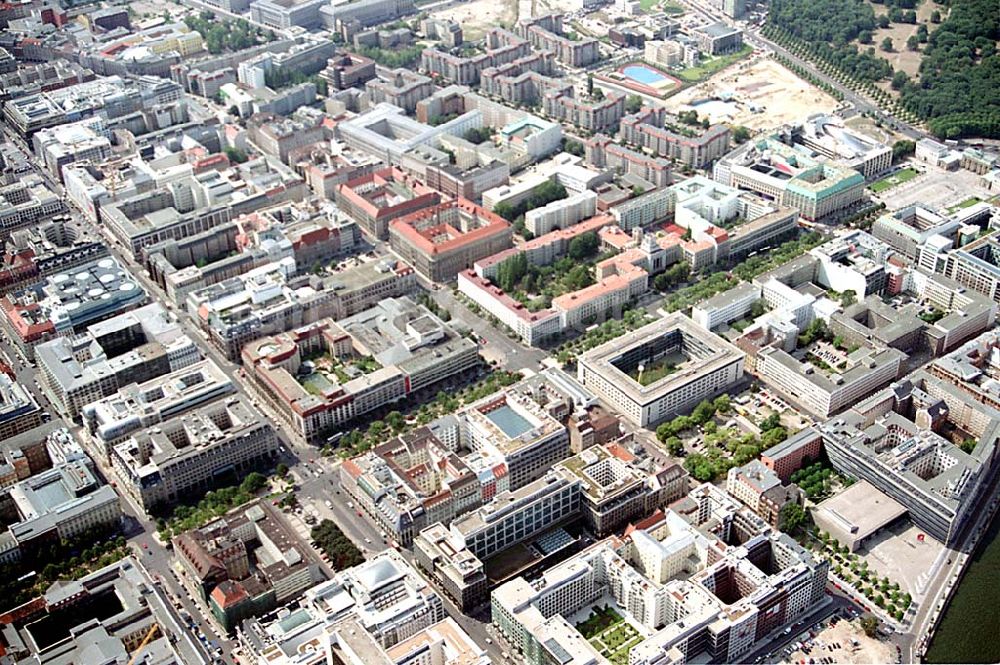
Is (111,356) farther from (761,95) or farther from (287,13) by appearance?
(761,95)

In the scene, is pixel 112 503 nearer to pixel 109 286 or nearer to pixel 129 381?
pixel 129 381

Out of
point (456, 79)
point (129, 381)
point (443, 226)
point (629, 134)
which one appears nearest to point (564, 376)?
point (443, 226)

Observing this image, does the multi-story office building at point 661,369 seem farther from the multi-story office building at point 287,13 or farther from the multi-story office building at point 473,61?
the multi-story office building at point 287,13

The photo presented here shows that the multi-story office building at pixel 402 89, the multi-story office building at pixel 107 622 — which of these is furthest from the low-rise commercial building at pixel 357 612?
the multi-story office building at pixel 402 89

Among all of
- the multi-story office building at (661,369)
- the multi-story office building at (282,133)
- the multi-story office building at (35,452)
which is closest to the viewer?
the multi-story office building at (35,452)

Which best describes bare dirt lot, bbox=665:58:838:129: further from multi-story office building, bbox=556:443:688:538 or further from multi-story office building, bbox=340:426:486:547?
multi-story office building, bbox=340:426:486:547
